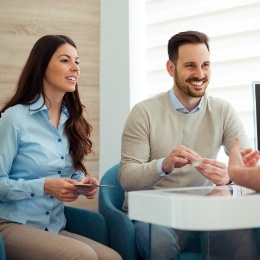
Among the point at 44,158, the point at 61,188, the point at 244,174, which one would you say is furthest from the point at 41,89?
the point at 244,174

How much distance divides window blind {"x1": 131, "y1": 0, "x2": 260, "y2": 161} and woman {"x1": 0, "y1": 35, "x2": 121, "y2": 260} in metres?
1.13

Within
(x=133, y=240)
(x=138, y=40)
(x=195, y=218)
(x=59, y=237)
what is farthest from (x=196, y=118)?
(x=195, y=218)

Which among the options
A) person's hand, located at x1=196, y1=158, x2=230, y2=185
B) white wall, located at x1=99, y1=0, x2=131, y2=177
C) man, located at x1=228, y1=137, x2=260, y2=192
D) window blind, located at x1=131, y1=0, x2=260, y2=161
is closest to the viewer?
man, located at x1=228, y1=137, x2=260, y2=192

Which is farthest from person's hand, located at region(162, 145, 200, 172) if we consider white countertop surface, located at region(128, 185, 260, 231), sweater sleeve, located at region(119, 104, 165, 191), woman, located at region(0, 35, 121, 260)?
white countertop surface, located at region(128, 185, 260, 231)

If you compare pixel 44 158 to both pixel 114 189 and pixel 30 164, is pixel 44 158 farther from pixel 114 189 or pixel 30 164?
pixel 114 189

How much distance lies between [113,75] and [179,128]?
1.13m

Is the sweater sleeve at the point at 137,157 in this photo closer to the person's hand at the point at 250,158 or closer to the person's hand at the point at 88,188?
the person's hand at the point at 88,188

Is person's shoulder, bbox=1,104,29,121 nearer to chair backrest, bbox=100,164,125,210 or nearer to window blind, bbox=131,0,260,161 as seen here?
chair backrest, bbox=100,164,125,210

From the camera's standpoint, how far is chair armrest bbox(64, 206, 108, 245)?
2.58m

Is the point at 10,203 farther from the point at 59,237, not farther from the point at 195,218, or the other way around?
Answer: the point at 195,218

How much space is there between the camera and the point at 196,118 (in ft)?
9.12

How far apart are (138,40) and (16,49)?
2.81 ft

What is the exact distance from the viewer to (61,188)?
234 cm

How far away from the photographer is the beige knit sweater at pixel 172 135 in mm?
2664
